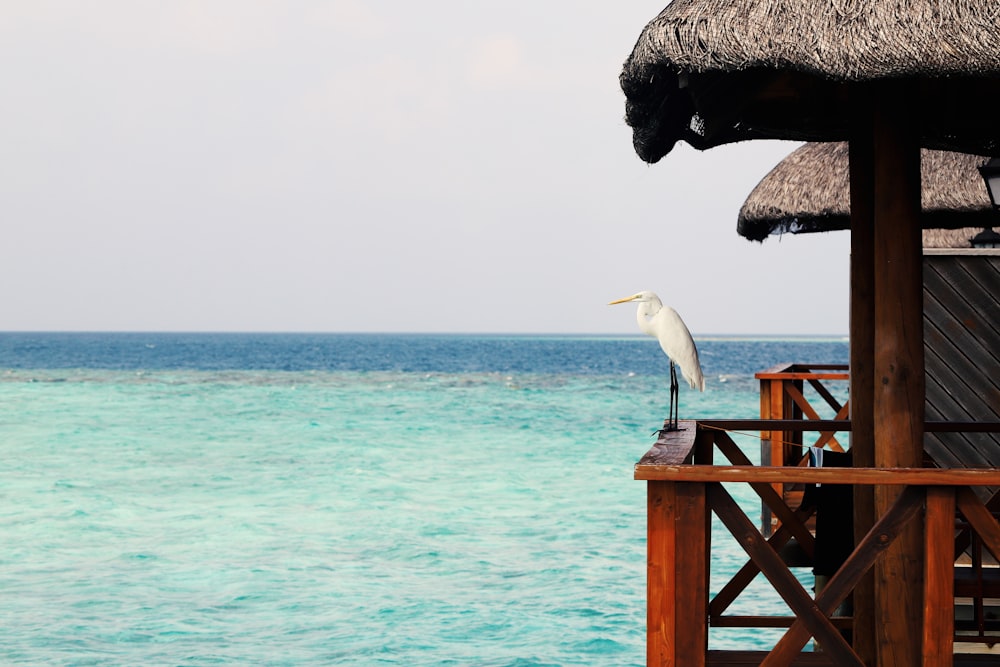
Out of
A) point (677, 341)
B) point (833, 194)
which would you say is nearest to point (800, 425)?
point (677, 341)

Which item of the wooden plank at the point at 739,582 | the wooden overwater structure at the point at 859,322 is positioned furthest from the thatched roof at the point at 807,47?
the wooden plank at the point at 739,582

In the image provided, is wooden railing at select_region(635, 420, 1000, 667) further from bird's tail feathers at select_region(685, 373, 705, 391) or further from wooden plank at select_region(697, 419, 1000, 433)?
bird's tail feathers at select_region(685, 373, 705, 391)

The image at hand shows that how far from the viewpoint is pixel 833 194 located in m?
7.59

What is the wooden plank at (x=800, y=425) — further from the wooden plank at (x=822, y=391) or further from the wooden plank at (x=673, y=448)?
the wooden plank at (x=822, y=391)

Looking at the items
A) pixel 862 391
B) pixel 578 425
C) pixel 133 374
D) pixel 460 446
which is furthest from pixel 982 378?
pixel 133 374

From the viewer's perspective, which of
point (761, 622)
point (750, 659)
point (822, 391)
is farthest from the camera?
point (822, 391)

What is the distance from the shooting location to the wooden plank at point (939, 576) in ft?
9.87

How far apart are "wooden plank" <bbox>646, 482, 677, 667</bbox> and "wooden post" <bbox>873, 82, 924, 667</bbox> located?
833mm

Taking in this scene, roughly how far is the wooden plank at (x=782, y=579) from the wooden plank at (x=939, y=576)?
0.75 feet

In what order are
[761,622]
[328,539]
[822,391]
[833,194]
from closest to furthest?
1. [761,622]
2. [833,194]
3. [822,391]
4. [328,539]

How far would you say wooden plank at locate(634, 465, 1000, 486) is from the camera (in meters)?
2.95

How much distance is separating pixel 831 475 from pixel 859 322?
1072 millimetres

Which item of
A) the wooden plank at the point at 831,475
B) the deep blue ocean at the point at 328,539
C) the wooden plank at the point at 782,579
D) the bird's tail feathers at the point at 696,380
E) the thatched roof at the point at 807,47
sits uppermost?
the thatched roof at the point at 807,47

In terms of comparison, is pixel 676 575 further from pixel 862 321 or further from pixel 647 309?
pixel 647 309
